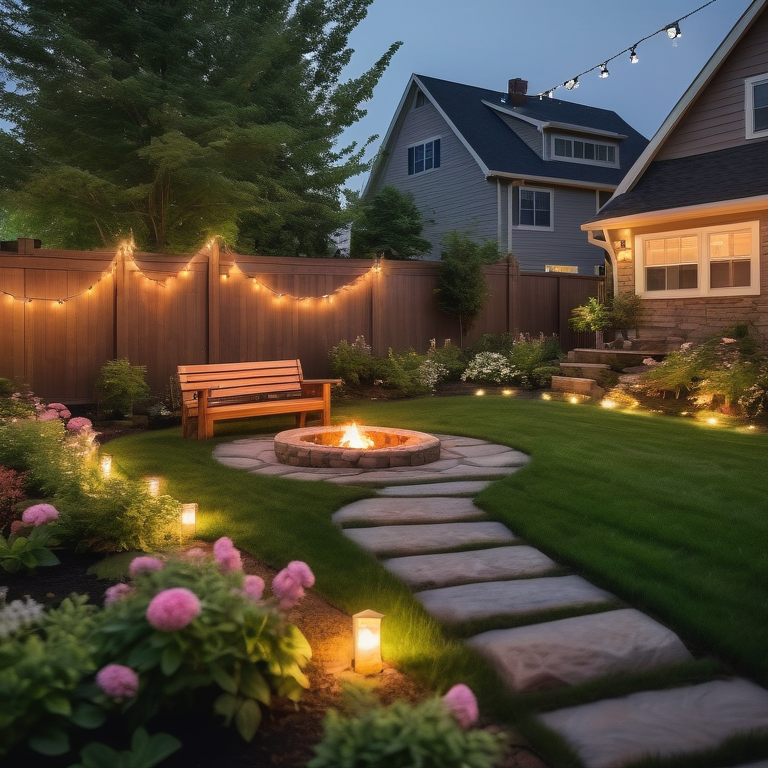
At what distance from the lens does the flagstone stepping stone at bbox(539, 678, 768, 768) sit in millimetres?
2334

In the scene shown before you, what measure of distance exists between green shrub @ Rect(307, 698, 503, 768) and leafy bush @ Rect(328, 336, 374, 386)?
9.54 meters

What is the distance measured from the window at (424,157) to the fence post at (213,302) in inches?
502

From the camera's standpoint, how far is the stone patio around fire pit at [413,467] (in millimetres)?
5816

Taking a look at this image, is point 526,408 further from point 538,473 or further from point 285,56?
point 285,56

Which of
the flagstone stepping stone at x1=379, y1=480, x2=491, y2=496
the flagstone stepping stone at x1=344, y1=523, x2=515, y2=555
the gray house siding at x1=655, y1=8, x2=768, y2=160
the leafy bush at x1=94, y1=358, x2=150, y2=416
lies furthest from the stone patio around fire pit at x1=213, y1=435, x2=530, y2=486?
the gray house siding at x1=655, y1=8, x2=768, y2=160

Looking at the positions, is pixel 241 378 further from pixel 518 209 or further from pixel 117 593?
pixel 518 209

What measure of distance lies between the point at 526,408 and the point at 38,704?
8269 millimetres

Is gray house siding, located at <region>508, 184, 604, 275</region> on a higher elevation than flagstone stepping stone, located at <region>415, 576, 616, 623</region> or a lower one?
higher

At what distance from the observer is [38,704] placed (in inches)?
76.4

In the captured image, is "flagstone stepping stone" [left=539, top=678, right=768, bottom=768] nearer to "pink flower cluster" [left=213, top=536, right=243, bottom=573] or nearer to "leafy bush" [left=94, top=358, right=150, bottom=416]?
"pink flower cluster" [left=213, top=536, right=243, bottom=573]

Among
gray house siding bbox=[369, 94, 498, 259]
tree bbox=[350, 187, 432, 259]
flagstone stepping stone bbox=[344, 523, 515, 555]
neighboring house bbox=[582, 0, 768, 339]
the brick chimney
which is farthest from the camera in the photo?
the brick chimney

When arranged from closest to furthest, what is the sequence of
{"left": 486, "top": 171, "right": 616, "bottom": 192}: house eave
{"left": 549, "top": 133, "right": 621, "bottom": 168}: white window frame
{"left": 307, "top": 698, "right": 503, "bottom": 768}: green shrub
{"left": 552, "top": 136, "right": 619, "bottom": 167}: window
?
{"left": 307, "top": 698, "right": 503, "bottom": 768}: green shrub
{"left": 486, "top": 171, "right": 616, "bottom": 192}: house eave
{"left": 549, "top": 133, "right": 621, "bottom": 168}: white window frame
{"left": 552, "top": 136, "right": 619, "bottom": 167}: window

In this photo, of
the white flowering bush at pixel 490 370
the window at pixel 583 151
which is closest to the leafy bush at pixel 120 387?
the white flowering bush at pixel 490 370

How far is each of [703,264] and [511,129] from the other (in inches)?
447
